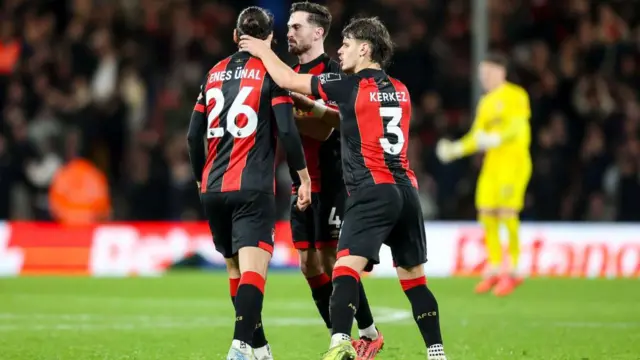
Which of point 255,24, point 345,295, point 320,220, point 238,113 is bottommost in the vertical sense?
point 345,295

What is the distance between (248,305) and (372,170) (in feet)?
3.61

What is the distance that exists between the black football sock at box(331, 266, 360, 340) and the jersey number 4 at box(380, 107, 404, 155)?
773 mm

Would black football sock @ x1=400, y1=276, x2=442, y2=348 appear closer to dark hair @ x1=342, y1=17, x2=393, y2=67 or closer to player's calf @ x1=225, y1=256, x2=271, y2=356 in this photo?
player's calf @ x1=225, y1=256, x2=271, y2=356

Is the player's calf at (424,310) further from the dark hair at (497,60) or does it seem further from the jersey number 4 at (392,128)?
the dark hair at (497,60)

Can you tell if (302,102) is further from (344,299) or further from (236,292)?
(344,299)

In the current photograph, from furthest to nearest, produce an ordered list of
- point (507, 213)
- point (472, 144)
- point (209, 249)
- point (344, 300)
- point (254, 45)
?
point (209, 249), point (507, 213), point (472, 144), point (254, 45), point (344, 300)

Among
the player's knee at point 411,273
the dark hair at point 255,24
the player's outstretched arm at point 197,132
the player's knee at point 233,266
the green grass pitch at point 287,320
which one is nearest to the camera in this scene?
the player's knee at point 411,273

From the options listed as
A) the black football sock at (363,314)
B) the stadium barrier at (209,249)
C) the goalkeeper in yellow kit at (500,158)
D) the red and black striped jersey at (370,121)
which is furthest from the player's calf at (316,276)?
the stadium barrier at (209,249)

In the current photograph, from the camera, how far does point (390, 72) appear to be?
739 inches

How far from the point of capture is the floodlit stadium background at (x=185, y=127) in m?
16.7

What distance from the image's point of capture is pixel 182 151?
18.8 m

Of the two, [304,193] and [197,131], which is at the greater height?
[197,131]

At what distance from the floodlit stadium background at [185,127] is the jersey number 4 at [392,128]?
713 cm

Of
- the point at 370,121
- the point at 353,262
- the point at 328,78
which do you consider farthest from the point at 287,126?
the point at 353,262
